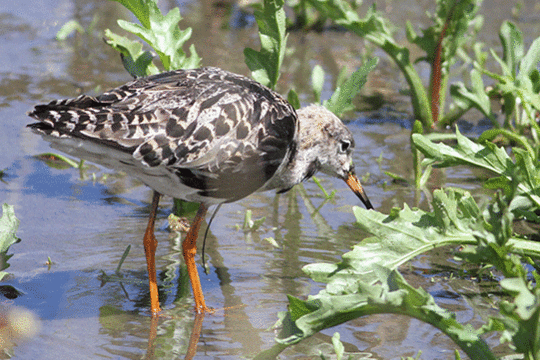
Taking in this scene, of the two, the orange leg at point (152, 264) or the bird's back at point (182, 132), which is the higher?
the bird's back at point (182, 132)

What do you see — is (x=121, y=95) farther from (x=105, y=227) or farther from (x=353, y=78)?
(x=353, y=78)

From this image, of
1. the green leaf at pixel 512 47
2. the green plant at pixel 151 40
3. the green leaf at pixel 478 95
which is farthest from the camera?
the green leaf at pixel 478 95

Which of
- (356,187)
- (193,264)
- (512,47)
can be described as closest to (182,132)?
(193,264)

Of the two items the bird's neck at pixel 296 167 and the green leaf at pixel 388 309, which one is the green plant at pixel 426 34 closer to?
the bird's neck at pixel 296 167

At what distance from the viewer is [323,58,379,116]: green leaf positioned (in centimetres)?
582

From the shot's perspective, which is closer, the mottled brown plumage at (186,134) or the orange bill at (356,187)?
the mottled brown plumage at (186,134)

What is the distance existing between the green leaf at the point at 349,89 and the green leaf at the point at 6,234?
2744mm

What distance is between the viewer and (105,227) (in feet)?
18.5

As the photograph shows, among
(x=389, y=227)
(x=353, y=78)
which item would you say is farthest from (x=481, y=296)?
(x=353, y=78)

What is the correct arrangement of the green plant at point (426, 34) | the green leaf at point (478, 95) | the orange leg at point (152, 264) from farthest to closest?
the green plant at point (426, 34)
the green leaf at point (478, 95)
the orange leg at point (152, 264)

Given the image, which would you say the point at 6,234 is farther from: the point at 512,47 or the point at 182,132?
the point at 512,47

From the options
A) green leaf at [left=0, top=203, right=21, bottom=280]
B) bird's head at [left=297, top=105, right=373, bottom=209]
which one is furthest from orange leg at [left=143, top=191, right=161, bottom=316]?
bird's head at [left=297, top=105, right=373, bottom=209]

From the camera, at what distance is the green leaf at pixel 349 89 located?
19.1 ft

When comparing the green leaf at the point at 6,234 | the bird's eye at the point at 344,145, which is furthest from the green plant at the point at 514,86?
the green leaf at the point at 6,234
